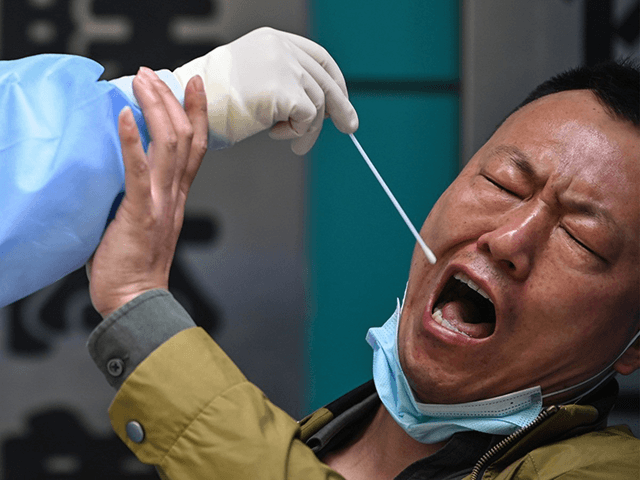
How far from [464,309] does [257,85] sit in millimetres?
568

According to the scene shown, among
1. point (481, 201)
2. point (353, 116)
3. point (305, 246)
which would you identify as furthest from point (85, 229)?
point (305, 246)

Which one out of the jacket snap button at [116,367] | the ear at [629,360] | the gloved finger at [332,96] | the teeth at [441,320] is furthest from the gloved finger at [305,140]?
the ear at [629,360]

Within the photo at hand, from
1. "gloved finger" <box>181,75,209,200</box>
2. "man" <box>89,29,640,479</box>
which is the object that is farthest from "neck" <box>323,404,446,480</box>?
"gloved finger" <box>181,75,209,200</box>

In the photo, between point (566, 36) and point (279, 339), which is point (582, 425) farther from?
point (566, 36)

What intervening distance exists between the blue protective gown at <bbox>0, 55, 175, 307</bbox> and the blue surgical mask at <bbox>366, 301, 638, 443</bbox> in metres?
0.61

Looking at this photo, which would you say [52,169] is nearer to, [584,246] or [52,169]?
[52,169]

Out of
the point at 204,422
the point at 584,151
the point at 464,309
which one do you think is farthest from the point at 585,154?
the point at 204,422

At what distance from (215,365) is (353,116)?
545mm

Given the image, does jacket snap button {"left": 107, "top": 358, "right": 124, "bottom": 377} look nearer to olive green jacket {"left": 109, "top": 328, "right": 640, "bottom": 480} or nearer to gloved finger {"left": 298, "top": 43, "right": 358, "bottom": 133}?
olive green jacket {"left": 109, "top": 328, "right": 640, "bottom": 480}

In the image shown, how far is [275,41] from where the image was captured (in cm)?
113

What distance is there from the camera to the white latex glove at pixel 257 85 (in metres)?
1.08

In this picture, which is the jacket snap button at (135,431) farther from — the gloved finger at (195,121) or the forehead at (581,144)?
Answer: the forehead at (581,144)

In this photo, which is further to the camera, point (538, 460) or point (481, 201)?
point (481, 201)

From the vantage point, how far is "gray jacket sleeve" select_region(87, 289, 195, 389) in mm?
927
